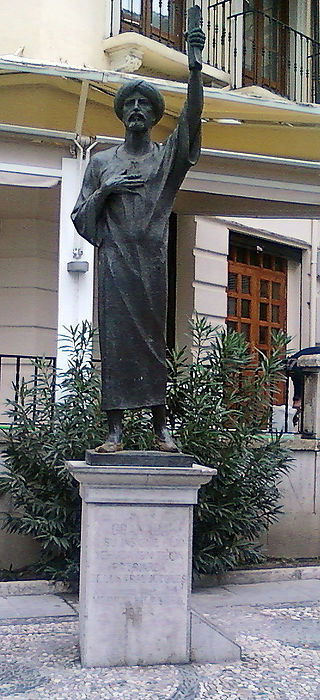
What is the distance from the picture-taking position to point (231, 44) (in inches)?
504

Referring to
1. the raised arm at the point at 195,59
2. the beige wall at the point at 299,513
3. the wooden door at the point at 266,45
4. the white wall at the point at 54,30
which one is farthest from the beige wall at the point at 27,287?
the raised arm at the point at 195,59

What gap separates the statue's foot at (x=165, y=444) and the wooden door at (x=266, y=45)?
937cm

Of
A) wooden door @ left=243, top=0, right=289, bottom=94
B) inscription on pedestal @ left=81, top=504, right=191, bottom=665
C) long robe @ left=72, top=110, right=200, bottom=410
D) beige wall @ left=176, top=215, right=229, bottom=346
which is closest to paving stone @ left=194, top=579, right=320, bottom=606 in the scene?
inscription on pedestal @ left=81, top=504, right=191, bottom=665

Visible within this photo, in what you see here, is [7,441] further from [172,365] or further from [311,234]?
[311,234]

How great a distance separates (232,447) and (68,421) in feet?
4.78

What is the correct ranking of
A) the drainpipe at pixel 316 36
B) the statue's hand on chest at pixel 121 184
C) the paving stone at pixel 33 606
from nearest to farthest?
1. the statue's hand on chest at pixel 121 184
2. the paving stone at pixel 33 606
3. the drainpipe at pixel 316 36

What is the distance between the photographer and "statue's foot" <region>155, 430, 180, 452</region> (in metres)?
5.05

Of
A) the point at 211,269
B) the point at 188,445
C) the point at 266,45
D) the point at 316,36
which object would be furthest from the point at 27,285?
the point at 316,36

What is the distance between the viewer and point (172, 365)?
7.57 m

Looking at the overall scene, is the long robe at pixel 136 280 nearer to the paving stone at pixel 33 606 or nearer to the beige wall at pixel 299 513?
the paving stone at pixel 33 606

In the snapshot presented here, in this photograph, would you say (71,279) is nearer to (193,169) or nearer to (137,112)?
(193,169)

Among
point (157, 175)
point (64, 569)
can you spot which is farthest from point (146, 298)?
point (64, 569)

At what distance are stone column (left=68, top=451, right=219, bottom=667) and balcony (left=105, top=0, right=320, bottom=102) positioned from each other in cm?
732

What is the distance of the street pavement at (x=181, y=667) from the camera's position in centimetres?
439
